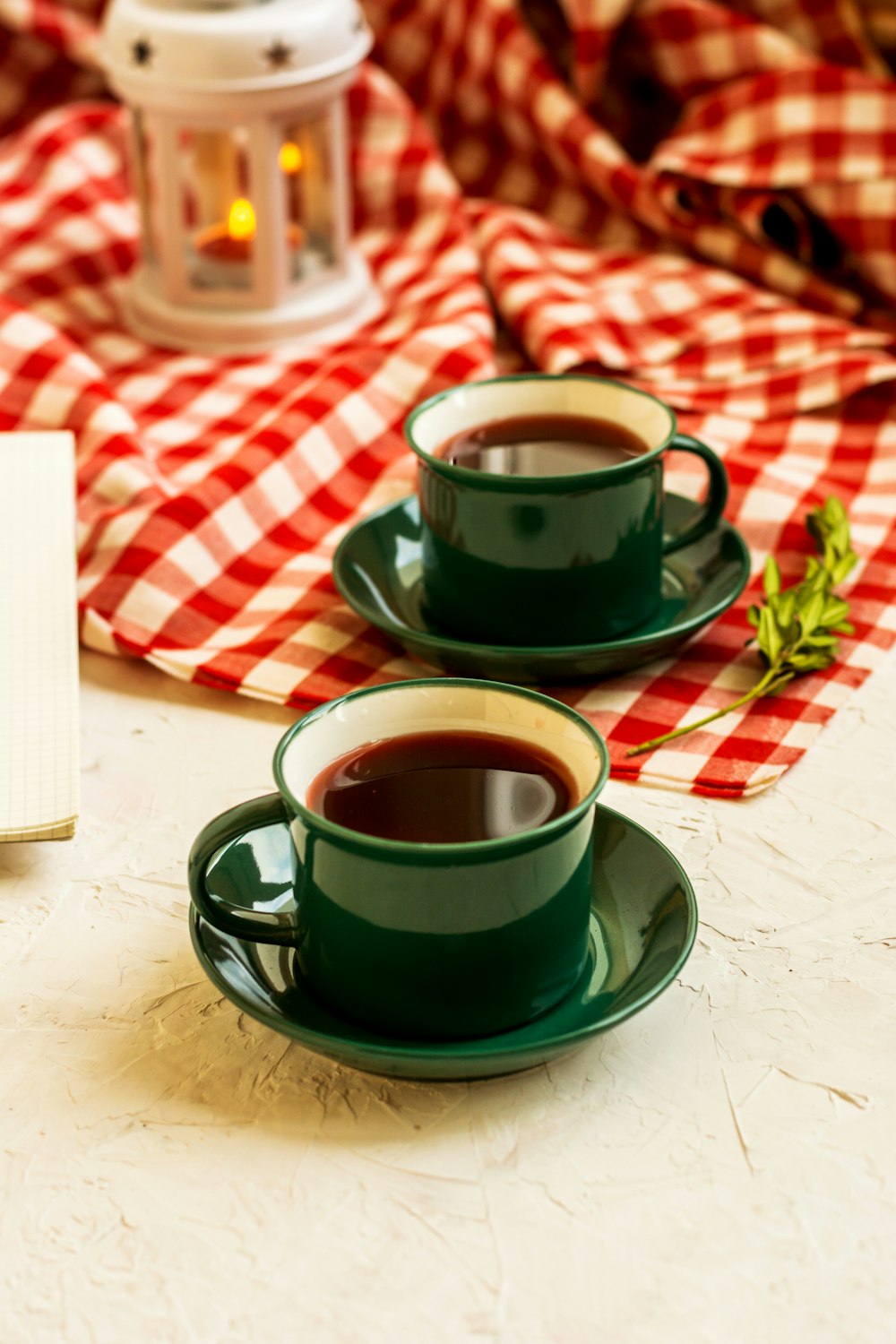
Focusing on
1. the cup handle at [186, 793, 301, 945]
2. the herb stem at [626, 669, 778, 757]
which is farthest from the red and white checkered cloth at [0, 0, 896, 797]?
the cup handle at [186, 793, 301, 945]

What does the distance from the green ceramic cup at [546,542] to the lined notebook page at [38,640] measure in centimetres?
20

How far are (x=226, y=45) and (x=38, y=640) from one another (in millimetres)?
522

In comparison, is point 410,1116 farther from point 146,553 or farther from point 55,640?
point 146,553

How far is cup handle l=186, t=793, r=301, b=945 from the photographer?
59cm

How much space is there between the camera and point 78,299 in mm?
1289

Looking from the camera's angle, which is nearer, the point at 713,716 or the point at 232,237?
the point at 713,716

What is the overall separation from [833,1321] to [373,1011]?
0.19 meters

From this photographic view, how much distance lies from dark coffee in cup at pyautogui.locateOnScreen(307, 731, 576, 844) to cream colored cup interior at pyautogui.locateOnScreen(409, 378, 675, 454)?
11.6 inches

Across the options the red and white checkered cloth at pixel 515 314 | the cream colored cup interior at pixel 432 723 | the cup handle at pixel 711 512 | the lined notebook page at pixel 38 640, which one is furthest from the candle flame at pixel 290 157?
the cream colored cup interior at pixel 432 723

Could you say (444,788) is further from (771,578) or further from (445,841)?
(771,578)

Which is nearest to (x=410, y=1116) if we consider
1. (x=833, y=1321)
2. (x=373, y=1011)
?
(x=373, y=1011)

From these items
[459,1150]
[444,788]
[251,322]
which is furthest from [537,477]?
[251,322]

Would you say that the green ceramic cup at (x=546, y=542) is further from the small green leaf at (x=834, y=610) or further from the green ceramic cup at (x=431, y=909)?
the green ceramic cup at (x=431, y=909)

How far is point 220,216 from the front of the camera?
126 centimetres
